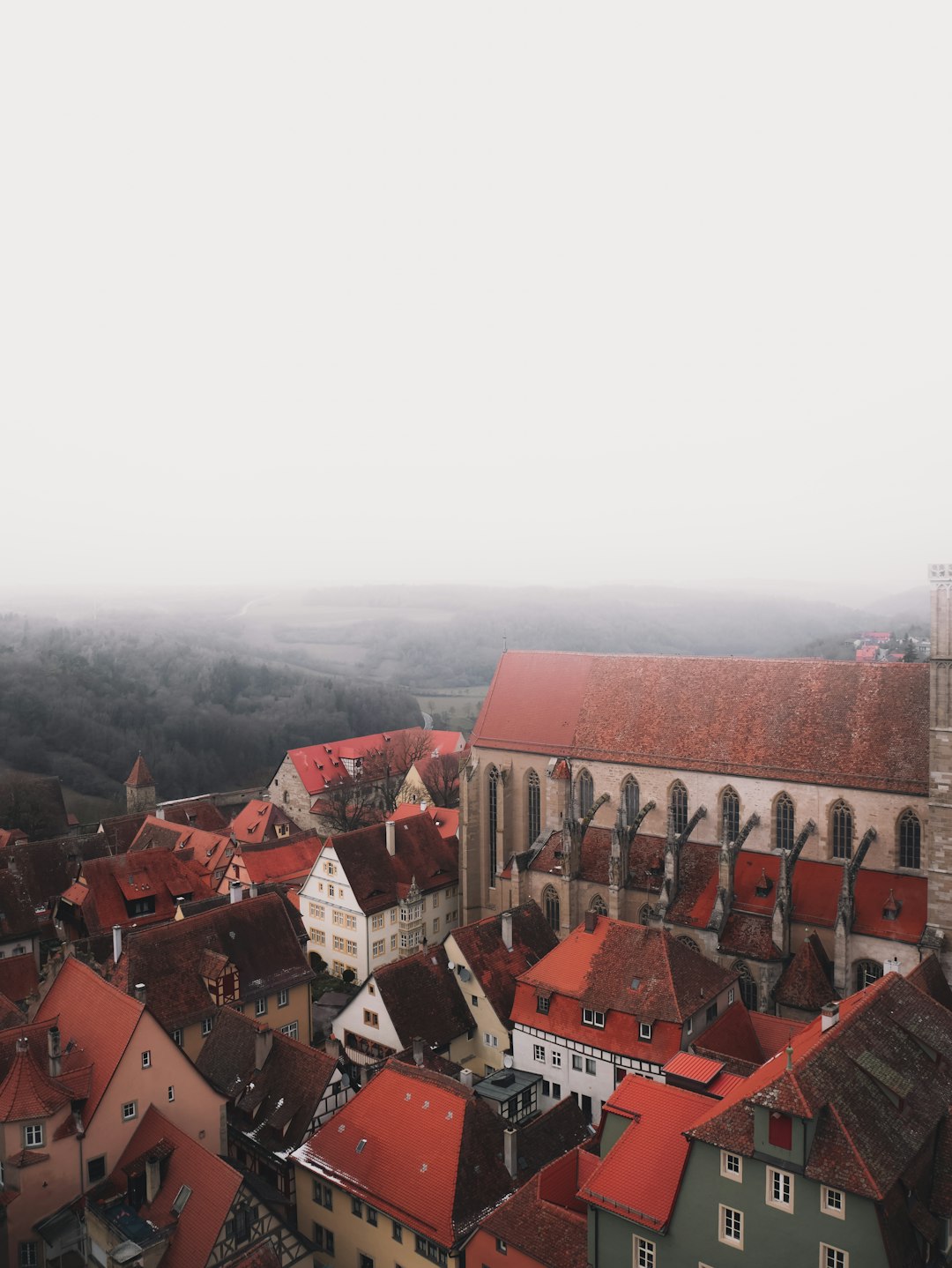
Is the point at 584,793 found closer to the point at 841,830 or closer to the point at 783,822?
the point at 783,822

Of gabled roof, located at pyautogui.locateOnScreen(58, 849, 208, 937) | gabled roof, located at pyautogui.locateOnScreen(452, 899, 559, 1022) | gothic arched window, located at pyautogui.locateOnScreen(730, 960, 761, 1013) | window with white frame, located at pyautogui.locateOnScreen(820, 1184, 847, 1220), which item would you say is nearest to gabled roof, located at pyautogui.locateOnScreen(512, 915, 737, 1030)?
gabled roof, located at pyautogui.locateOnScreen(452, 899, 559, 1022)

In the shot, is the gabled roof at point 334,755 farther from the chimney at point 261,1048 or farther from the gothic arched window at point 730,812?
the chimney at point 261,1048

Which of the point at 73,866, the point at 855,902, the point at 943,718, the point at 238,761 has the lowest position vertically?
the point at 238,761

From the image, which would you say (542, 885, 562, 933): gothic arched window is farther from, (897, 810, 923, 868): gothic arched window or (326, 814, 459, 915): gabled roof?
(897, 810, 923, 868): gothic arched window

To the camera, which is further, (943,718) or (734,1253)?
(943,718)

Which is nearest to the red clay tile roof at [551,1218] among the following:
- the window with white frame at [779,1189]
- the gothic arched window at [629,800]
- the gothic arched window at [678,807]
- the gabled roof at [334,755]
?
the window with white frame at [779,1189]

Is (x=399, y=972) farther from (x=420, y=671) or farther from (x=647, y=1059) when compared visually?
(x=420, y=671)

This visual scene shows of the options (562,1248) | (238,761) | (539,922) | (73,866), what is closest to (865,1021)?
(562,1248)
